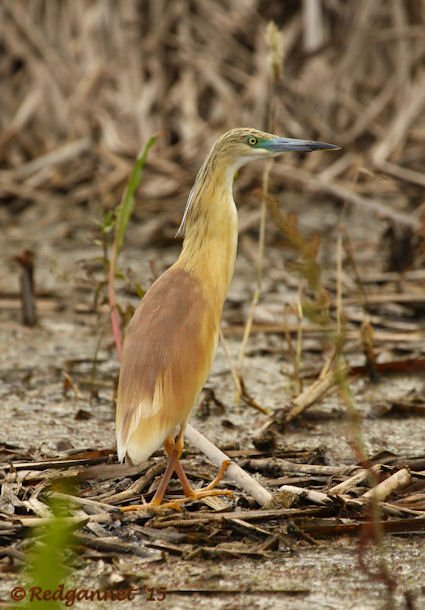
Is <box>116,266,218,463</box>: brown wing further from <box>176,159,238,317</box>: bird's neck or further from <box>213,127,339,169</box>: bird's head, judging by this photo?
<box>213,127,339,169</box>: bird's head

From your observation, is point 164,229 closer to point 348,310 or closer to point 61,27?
point 348,310

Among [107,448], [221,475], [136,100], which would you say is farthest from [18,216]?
[221,475]

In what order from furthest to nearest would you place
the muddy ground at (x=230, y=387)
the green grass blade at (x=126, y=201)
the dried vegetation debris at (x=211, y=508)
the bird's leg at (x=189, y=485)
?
the green grass blade at (x=126, y=201) → the bird's leg at (x=189, y=485) → the dried vegetation debris at (x=211, y=508) → the muddy ground at (x=230, y=387)

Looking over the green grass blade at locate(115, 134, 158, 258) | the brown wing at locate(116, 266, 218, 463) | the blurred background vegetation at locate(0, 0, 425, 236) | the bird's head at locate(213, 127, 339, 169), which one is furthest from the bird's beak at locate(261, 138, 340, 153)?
the blurred background vegetation at locate(0, 0, 425, 236)

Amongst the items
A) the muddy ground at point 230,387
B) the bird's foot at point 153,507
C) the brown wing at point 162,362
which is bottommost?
the muddy ground at point 230,387

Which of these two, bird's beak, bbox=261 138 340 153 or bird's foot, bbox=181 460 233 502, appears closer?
bird's foot, bbox=181 460 233 502

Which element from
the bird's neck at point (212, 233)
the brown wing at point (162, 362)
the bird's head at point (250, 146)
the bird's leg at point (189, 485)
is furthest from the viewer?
the bird's head at point (250, 146)

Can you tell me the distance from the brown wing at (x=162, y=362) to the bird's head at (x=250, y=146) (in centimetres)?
34

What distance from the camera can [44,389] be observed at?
370 cm

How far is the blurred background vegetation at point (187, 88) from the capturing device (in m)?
6.55

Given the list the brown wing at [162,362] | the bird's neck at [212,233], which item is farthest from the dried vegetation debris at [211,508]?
the bird's neck at [212,233]

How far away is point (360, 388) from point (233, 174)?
1.14m

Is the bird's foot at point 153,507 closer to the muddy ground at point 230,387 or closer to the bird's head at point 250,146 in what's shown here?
the muddy ground at point 230,387

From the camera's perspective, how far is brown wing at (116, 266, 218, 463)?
7.73ft
